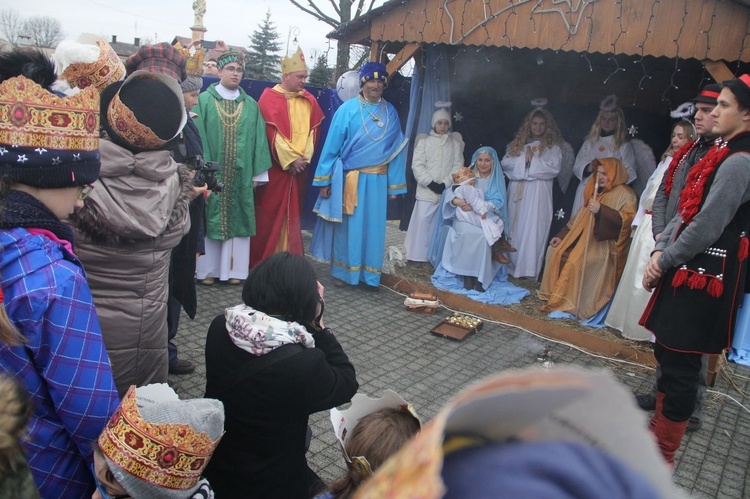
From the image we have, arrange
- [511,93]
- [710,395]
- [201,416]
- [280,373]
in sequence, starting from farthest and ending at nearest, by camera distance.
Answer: [511,93]
[710,395]
[280,373]
[201,416]

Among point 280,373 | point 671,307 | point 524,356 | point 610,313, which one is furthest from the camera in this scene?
point 610,313

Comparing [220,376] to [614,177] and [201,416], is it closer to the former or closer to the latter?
[201,416]

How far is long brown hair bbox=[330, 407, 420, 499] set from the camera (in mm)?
1481

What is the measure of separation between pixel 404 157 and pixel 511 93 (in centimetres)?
188

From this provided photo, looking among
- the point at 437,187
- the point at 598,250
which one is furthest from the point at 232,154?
the point at 598,250

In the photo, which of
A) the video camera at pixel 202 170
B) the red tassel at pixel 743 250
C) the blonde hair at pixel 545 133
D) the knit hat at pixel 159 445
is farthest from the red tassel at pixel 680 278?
the blonde hair at pixel 545 133

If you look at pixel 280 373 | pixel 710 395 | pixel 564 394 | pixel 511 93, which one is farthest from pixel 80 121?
pixel 511 93

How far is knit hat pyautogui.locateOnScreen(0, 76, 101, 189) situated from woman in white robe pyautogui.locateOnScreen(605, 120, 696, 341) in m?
4.65

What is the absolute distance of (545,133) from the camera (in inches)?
250

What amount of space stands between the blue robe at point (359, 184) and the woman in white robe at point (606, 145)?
2.00 m

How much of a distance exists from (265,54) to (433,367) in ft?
105

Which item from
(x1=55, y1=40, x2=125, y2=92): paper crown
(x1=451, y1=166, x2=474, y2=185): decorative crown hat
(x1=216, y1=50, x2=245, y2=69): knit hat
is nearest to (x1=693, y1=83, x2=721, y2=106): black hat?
(x1=451, y1=166, x2=474, y2=185): decorative crown hat

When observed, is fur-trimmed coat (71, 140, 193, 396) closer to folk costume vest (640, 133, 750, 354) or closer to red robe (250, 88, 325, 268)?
folk costume vest (640, 133, 750, 354)

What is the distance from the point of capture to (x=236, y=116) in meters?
5.61
